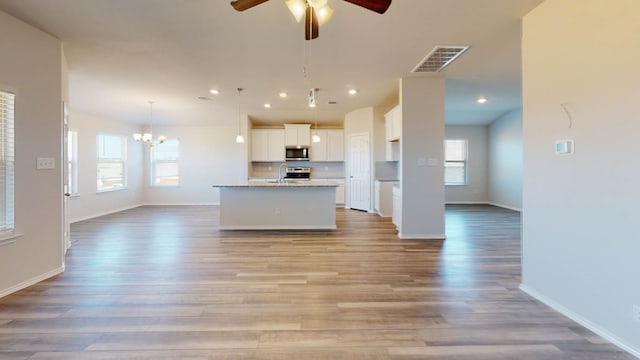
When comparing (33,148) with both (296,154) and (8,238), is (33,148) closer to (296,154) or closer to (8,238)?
(8,238)

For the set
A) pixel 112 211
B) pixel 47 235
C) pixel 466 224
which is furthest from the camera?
pixel 112 211

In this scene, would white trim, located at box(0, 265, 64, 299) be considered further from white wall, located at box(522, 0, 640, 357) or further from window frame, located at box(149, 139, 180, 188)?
window frame, located at box(149, 139, 180, 188)

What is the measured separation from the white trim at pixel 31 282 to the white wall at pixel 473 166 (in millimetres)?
9056

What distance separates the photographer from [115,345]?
6.33 ft

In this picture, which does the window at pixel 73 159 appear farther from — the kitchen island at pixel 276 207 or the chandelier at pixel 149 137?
the kitchen island at pixel 276 207

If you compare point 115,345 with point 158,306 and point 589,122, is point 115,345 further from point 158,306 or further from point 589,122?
point 589,122

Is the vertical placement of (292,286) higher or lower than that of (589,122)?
lower

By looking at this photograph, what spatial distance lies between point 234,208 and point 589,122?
4.98 m

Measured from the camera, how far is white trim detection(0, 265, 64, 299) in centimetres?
270

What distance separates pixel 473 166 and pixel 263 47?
7.84 metres

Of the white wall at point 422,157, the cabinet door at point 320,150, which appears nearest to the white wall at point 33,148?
the white wall at point 422,157

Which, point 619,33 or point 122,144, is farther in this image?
point 122,144

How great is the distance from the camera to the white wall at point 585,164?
1881mm

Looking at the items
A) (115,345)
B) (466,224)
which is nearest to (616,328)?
(115,345)
